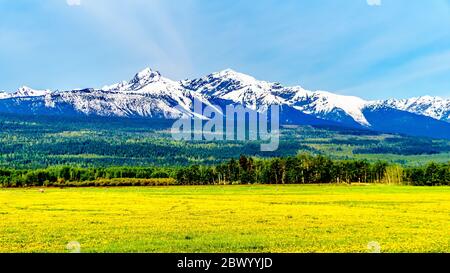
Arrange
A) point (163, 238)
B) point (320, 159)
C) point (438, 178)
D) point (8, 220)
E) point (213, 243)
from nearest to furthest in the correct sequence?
point (213, 243)
point (163, 238)
point (8, 220)
point (438, 178)
point (320, 159)

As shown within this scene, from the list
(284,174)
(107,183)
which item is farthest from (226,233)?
(284,174)

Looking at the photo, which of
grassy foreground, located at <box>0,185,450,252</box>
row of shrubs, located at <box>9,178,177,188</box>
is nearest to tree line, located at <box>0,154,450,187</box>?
row of shrubs, located at <box>9,178,177,188</box>

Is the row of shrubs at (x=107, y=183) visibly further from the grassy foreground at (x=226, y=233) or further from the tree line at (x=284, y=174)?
the grassy foreground at (x=226, y=233)

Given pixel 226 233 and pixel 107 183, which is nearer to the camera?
pixel 226 233

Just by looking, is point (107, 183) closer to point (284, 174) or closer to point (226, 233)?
point (284, 174)

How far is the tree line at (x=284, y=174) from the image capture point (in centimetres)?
16112

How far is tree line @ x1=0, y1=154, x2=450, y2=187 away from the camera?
161 m

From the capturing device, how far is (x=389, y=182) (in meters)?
169

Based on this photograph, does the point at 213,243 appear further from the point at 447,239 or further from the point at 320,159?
the point at 320,159

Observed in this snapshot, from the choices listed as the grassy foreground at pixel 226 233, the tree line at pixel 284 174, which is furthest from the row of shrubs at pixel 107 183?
the grassy foreground at pixel 226 233

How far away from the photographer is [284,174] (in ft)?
547

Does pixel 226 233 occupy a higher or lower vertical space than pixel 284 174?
higher
